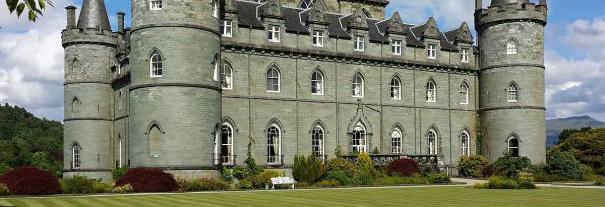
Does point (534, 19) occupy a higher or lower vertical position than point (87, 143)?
higher

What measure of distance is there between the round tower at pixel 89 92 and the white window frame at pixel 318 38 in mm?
13064

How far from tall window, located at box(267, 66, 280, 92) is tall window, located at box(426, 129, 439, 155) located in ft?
38.1

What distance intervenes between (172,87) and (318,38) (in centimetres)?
1122

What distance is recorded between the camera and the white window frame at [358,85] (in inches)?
1860

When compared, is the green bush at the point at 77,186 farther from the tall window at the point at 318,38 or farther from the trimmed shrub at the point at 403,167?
the tall window at the point at 318,38

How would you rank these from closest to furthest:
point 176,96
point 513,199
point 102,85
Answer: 1. point 513,199
2. point 176,96
3. point 102,85

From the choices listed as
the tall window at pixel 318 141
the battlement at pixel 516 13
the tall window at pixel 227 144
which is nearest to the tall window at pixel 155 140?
the tall window at pixel 227 144

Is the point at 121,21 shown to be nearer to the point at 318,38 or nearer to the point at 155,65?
the point at 155,65

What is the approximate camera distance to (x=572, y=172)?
47.1 metres

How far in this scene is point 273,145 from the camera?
4381cm

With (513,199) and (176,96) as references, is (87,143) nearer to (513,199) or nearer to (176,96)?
(176,96)

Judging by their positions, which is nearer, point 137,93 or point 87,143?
point 137,93

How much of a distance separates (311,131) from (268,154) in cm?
322

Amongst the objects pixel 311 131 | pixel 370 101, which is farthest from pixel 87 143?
pixel 370 101
